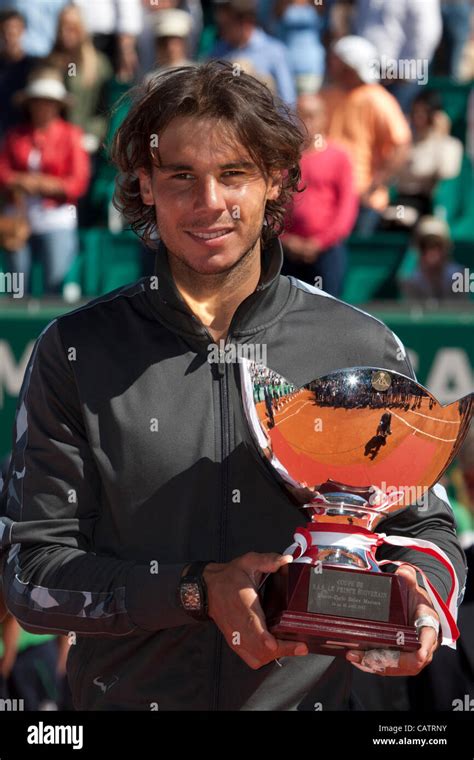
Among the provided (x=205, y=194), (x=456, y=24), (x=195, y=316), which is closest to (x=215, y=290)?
(x=195, y=316)

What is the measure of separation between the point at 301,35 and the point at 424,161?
3.25ft

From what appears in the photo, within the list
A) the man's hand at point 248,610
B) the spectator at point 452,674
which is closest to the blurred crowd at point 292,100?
the spectator at point 452,674

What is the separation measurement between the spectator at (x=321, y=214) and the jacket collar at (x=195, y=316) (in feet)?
13.3

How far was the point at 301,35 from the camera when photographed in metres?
7.14

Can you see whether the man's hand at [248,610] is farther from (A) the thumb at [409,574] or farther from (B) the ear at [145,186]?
(B) the ear at [145,186]

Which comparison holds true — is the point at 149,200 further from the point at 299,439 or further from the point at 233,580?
the point at 233,580

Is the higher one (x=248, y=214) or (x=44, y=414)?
(x=248, y=214)

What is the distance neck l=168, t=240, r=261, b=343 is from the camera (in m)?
2.30

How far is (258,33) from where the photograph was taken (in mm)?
6926

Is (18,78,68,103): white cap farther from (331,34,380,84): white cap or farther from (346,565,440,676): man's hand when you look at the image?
(346,565,440,676): man's hand

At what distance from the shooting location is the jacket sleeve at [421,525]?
2.25 m

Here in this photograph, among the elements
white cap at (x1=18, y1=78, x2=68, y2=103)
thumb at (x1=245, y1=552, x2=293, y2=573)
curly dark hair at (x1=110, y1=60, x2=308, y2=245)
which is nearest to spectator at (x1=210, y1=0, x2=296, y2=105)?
white cap at (x1=18, y1=78, x2=68, y2=103)

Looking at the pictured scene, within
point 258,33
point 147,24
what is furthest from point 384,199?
point 147,24

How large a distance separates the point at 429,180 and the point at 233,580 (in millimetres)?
5324
